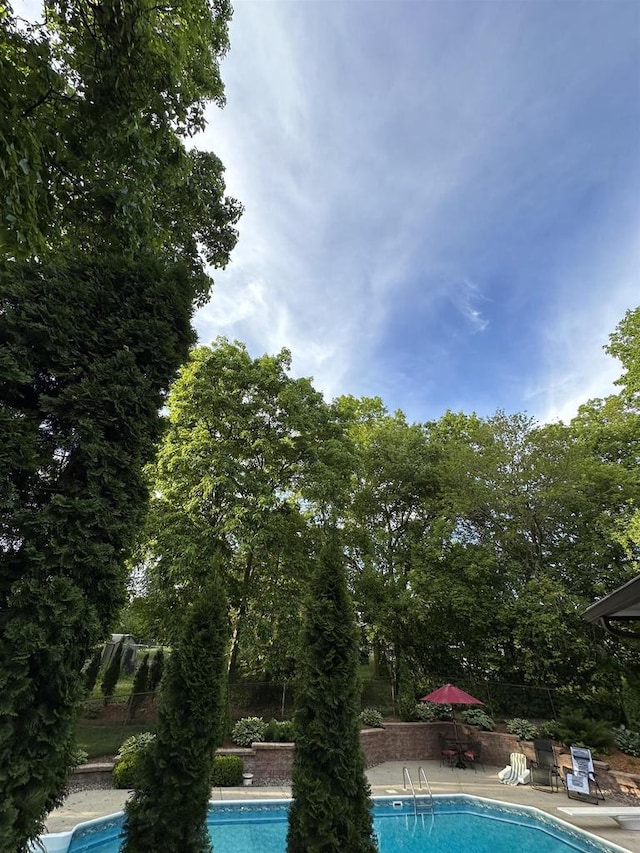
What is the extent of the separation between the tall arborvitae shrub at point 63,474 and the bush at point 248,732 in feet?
25.9

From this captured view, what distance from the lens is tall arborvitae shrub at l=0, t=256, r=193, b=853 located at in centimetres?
255

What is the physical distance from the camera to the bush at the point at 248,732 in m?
9.29

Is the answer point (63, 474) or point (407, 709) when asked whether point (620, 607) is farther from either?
point (407, 709)

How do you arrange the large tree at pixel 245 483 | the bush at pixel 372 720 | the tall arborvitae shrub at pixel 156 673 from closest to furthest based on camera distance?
1. the large tree at pixel 245 483
2. the bush at pixel 372 720
3. the tall arborvitae shrub at pixel 156 673

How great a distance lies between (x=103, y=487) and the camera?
10.7ft

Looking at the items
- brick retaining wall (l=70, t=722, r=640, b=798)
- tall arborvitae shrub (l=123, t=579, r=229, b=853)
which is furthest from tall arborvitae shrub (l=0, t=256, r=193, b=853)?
brick retaining wall (l=70, t=722, r=640, b=798)

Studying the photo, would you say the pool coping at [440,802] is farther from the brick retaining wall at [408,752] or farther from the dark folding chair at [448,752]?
the dark folding chair at [448,752]

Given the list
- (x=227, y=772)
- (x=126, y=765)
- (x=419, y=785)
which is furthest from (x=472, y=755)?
(x=126, y=765)

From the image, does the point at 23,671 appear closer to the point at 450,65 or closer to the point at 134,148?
the point at 134,148

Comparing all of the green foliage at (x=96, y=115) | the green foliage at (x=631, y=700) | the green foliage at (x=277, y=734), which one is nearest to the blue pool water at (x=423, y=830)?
the green foliage at (x=277, y=734)

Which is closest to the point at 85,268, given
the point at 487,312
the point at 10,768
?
the point at 10,768

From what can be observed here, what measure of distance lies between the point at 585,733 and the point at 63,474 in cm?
1321

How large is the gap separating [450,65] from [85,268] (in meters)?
8.11

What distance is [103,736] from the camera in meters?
9.80
